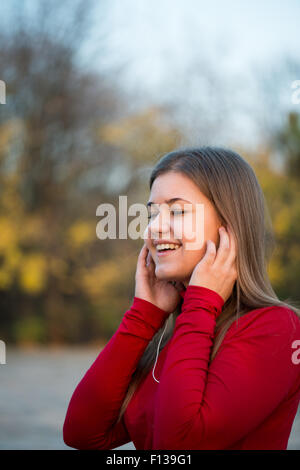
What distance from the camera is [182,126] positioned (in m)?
15.0

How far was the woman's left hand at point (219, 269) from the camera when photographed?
165 centimetres

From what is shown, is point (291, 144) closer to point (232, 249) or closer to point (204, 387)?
point (232, 249)

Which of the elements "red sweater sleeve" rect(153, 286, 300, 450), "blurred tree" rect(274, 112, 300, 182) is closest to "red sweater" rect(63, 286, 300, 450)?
"red sweater sleeve" rect(153, 286, 300, 450)

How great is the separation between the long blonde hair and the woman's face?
3 centimetres

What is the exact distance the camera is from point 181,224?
1725mm

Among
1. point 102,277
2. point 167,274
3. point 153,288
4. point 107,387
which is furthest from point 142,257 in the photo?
point 102,277

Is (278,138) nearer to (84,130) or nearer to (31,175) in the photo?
(84,130)

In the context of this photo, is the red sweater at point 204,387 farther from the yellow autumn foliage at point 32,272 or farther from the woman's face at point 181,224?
the yellow autumn foliage at point 32,272

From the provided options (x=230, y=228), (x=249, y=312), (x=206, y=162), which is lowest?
(x=249, y=312)

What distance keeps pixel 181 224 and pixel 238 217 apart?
7.2 inches

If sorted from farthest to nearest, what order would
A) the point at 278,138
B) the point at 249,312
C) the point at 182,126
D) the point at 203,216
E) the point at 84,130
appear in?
the point at 84,130
the point at 182,126
the point at 278,138
the point at 203,216
the point at 249,312

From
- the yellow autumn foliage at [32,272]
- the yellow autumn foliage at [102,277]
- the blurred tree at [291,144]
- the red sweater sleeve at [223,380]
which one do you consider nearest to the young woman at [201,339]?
the red sweater sleeve at [223,380]

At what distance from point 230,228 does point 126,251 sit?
1349cm

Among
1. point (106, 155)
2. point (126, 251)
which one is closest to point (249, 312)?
point (126, 251)
